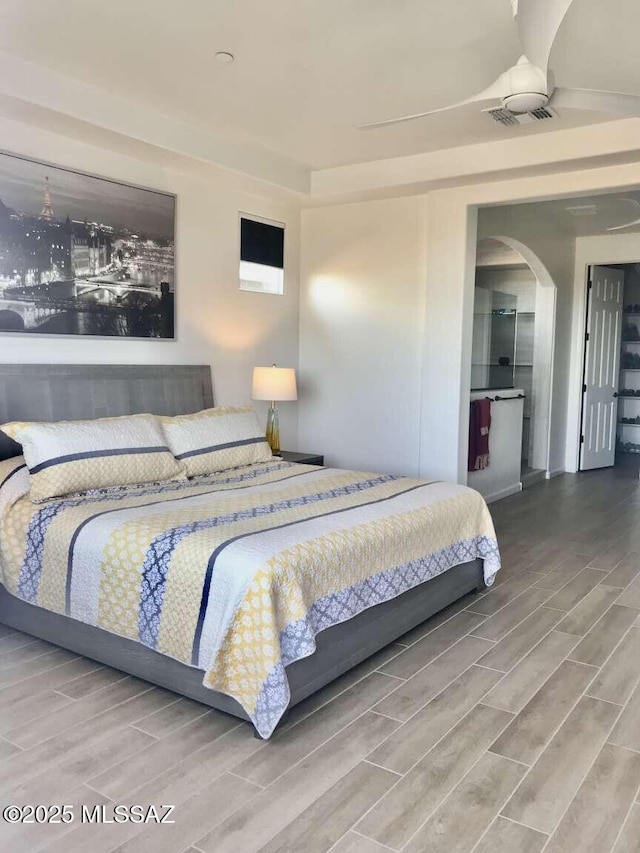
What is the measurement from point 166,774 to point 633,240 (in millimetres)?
7011

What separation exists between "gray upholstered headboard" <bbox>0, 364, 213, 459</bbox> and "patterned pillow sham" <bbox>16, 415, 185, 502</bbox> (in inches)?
16.4

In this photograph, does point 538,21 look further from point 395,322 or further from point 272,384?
point 395,322

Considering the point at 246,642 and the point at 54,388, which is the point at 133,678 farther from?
the point at 54,388

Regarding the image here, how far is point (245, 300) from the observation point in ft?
17.0

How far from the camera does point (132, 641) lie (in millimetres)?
2666

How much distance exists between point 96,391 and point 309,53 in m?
2.17

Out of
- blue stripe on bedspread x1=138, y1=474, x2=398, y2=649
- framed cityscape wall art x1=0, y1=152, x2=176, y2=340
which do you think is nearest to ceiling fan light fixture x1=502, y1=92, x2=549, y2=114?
blue stripe on bedspread x1=138, y1=474, x2=398, y2=649

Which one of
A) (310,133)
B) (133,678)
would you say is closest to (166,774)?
(133,678)

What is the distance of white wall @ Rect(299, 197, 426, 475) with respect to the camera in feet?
17.3

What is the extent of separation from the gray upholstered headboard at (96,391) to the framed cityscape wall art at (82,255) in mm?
225

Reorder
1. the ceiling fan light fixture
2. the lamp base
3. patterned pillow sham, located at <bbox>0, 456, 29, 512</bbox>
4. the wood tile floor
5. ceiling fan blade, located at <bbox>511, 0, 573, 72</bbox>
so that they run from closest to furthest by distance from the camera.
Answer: the wood tile floor, ceiling fan blade, located at <bbox>511, 0, 573, 72</bbox>, the ceiling fan light fixture, patterned pillow sham, located at <bbox>0, 456, 29, 512</bbox>, the lamp base

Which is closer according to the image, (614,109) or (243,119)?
(614,109)

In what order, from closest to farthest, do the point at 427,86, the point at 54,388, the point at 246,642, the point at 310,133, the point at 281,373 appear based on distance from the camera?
1. the point at 246,642
2. the point at 427,86
3. the point at 54,388
4. the point at 310,133
5. the point at 281,373

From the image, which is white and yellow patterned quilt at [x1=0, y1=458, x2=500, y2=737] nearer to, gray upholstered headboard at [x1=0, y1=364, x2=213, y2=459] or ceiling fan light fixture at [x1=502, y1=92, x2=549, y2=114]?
gray upholstered headboard at [x1=0, y1=364, x2=213, y2=459]
